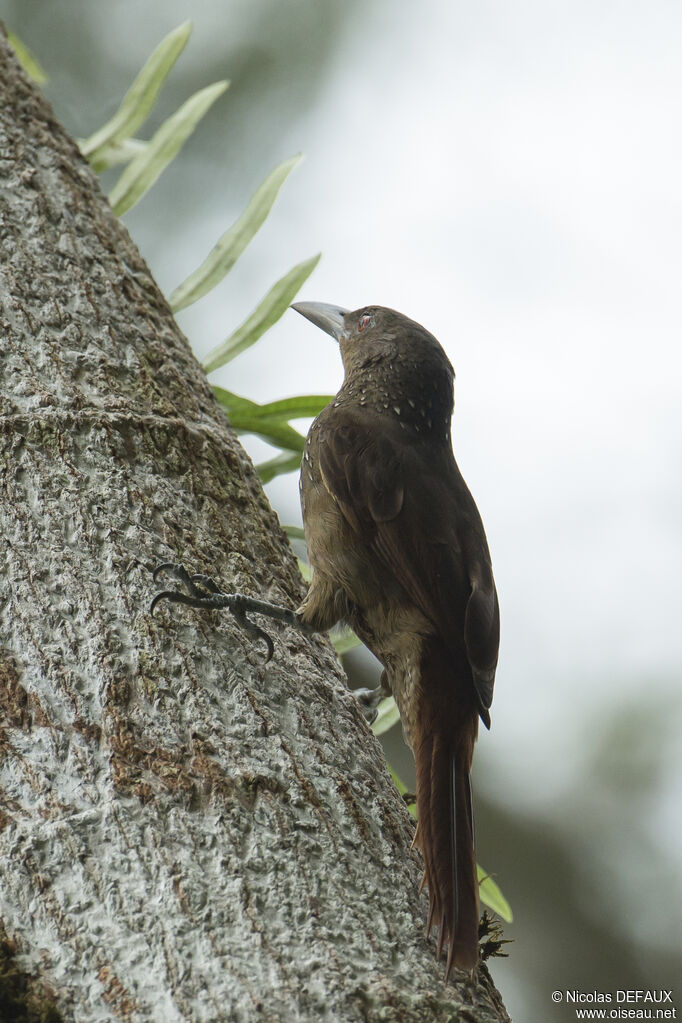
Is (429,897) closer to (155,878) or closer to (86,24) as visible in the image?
(155,878)

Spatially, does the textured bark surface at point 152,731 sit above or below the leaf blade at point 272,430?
below

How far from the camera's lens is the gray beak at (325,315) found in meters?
3.30

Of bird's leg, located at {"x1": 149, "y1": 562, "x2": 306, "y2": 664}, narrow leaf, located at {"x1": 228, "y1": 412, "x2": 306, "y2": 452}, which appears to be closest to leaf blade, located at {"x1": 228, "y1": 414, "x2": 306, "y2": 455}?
narrow leaf, located at {"x1": 228, "y1": 412, "x2": 306, "y2": 452}

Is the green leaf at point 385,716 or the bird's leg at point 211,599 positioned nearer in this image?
the bird's leg at point 211,599

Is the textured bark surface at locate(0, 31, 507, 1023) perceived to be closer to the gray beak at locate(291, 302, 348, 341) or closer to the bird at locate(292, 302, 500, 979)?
the bird at locate(292, 302, 500, 979)

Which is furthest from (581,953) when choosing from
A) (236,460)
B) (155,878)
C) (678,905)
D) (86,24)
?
(86,24)

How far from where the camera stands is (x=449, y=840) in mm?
1694

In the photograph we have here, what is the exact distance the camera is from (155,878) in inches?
53.9

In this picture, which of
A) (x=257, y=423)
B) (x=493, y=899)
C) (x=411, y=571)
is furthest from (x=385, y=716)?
(x=257, y=423)

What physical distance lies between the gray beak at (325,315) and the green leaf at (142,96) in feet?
2.52

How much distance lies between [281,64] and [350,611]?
4.68 meters

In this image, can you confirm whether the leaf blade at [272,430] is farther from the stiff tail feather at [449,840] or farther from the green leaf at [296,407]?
the stiff tail feather at [449,840]

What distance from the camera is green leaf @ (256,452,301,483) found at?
117 inches

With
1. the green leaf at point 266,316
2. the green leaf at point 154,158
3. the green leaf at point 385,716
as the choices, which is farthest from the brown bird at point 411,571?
the green leaf at point 154,158
